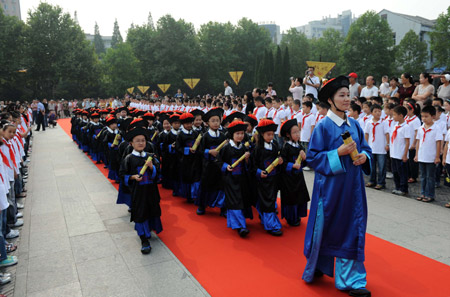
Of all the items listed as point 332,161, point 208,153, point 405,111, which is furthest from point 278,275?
point 405,111

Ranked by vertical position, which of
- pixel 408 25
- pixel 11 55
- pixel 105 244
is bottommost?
pixel 105 244

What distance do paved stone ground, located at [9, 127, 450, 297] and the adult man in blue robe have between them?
152 cm

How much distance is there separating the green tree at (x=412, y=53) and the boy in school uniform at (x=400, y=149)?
44579 mm

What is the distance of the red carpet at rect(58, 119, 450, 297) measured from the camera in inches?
154

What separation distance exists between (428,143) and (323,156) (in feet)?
14.9

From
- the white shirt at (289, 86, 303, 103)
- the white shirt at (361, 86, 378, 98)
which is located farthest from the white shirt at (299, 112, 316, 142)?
the white shirt at (361, 86, 378, 98)

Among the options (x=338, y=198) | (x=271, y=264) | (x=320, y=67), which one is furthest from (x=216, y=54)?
(x=338, y=198)

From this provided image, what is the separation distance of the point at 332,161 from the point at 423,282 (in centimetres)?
191

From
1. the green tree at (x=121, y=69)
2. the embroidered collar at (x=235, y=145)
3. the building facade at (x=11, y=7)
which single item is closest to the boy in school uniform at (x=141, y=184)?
the embroidered collar at (x=235, y=145)

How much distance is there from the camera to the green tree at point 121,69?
48.4 m

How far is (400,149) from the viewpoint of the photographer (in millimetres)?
7543

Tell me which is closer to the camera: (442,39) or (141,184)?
(141,184)

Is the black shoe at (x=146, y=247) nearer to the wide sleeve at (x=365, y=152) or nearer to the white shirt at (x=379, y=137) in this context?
the wide sleeve at (x=365, y=152)

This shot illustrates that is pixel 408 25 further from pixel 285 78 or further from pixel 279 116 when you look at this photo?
pixel 279 116
